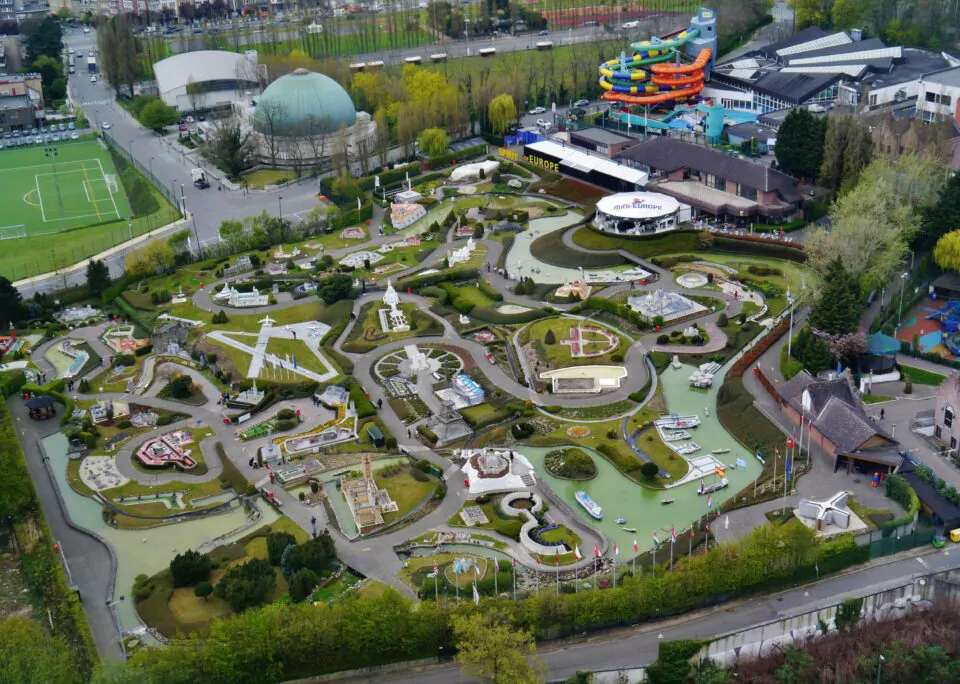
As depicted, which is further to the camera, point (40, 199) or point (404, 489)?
point (40, 199)

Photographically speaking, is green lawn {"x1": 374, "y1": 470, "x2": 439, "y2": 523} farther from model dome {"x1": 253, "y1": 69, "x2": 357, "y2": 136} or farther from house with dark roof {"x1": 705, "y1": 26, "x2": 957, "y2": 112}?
house with dark roof {"x1": 705, "y1": 26, "x2": 957, "y2": 112}

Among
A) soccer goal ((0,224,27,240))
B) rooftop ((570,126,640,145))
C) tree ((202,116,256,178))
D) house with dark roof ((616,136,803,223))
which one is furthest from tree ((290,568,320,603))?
tree ((202,116,256,178))

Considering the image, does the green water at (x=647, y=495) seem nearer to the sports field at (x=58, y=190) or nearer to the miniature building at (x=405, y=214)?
the miniature building at (x=405, y=214)

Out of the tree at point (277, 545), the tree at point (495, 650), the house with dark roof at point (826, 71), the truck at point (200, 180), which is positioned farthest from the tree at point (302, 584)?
the house with dark roof at point (826, 71)

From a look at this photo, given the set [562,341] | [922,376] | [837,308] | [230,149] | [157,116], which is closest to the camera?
[922,376]

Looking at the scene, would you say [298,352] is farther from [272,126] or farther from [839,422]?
[272,126]

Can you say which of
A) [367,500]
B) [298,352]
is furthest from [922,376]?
[298,352]

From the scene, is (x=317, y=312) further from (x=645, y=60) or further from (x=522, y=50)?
(x=522, y=50)
